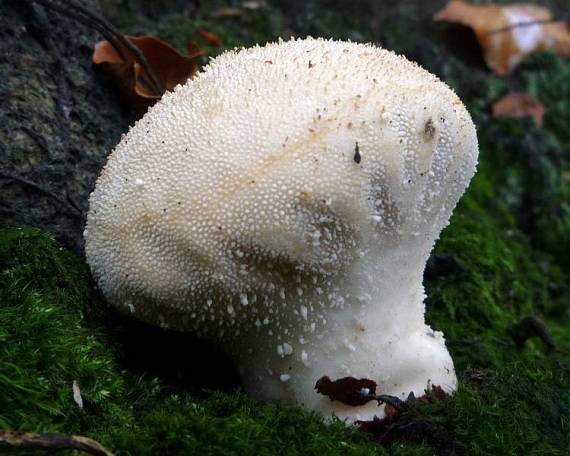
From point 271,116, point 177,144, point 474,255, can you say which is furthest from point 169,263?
point 474,255

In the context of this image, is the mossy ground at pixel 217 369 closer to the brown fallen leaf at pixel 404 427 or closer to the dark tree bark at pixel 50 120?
the brown fallen leaf at pixel 404 427

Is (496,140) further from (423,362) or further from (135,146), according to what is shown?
(135,146)

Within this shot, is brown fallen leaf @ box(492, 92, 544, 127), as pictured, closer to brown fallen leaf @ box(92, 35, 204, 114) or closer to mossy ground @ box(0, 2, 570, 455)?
mossy ground @ box(0, 2, 570, 455)

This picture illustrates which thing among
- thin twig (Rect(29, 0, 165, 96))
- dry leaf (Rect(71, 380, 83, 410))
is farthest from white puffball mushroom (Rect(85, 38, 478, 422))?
thin twig (Rect(29, 0, 165, 96))

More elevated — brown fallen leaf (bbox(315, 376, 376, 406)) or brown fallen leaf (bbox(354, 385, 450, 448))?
brown fallen leaf (bbox(315, 376, 376, 406))

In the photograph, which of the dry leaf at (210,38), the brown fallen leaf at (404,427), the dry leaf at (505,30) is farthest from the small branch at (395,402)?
the dry leaf at (505,30)

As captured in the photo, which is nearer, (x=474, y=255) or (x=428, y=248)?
(x=428, y=248)
